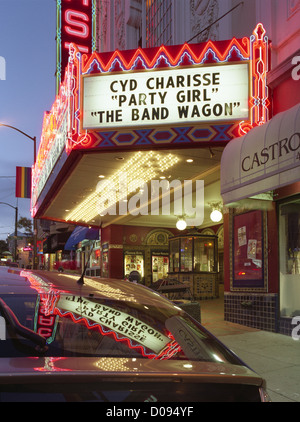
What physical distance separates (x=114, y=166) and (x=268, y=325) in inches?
234

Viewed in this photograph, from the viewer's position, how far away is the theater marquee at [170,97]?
988 centimetres

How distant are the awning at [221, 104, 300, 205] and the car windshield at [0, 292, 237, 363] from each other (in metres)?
5.24

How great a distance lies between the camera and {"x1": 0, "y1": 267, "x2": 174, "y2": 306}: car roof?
8.59 feet

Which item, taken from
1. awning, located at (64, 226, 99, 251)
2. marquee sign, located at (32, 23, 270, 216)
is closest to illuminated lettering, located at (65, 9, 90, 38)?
marquee sign, located at (32, 23, 270, 216)

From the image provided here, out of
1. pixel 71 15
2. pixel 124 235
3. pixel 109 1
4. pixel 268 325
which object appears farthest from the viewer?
pixel 109 1

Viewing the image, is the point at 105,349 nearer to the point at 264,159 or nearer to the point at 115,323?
the point at 115,323

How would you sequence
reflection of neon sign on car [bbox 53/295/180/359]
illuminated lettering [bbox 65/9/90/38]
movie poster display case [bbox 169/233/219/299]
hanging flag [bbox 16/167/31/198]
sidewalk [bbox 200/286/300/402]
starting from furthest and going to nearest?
1. hanging flag [bbox 16/167/31/198]
2. movie poster display case [bbox 169/233/219/299]
3. illuminated lettering [bbox 65/9/90/38]
4. sidewalk [bbox 200/286/300/402]
5. reflection of neon sign on car [bbox 53/295/180/359]

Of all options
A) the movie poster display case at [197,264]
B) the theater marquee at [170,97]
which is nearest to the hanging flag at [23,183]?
the movie poster display case at [197,264]

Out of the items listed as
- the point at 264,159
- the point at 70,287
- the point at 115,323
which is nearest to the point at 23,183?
the point at 264,159

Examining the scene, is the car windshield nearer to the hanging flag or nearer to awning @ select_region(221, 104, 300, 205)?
awning @ select_region(221, 104, 300, 205)

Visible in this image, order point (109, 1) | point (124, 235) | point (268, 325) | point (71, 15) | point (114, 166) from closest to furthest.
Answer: point (268, 325), point (114, 166), point (71, 15), point (124, 235), point (109, 1)

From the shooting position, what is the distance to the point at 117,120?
407 inches

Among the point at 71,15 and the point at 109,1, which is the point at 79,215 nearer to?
the point at 71,15

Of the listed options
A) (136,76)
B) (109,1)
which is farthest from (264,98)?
(109,1)
